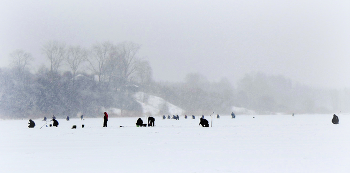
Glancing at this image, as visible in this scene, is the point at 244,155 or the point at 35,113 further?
the point at 35,113

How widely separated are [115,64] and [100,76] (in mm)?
3835

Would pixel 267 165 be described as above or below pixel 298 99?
below

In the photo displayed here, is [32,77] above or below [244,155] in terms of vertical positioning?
above

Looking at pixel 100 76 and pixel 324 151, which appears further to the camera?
pixel 100 76

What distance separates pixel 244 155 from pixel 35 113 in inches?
2187

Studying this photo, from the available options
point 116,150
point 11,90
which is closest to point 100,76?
Answer: point 11,90

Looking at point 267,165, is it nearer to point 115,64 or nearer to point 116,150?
point 116,150

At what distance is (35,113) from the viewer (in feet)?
199

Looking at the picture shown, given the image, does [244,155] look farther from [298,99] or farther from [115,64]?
[298,99]

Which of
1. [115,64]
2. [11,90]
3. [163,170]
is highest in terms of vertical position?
[115,64]

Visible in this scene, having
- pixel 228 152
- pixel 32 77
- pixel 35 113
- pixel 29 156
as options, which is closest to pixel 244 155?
pixel 228 152

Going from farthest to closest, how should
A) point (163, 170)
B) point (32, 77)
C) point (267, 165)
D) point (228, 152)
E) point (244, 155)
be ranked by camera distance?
point (32, 77), point (228, 152), point (244, 155), point (267, 165), point (163, 170)

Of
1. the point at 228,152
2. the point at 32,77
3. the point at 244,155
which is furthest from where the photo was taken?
the point at 32,77

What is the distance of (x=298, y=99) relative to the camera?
124812 mm
